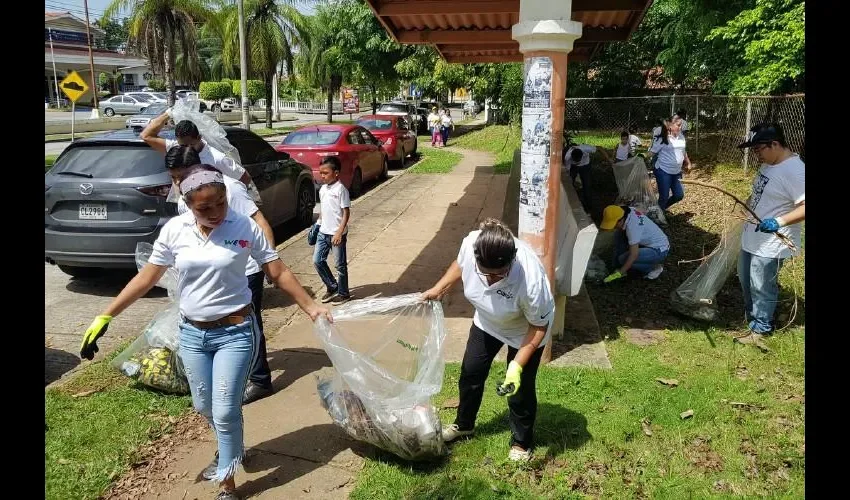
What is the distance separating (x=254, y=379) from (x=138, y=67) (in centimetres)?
7558

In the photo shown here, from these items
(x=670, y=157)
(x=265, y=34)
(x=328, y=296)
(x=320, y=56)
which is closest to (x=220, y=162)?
(x=328, y=296)

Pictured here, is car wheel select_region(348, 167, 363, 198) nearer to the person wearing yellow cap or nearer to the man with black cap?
the person wearing yellow cap

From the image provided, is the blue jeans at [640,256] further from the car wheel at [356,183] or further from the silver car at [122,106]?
the silver car at [122,106]

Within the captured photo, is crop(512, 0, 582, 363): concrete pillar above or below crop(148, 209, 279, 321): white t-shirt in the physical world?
above

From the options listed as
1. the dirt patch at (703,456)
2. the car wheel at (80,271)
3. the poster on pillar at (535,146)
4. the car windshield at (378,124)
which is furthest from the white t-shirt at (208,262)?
the car windshield at (378,124)

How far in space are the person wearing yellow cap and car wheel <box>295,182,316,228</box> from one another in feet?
16.0

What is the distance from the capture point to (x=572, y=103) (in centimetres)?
1823

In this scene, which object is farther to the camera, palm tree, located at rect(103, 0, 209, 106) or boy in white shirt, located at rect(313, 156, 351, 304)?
palm tree, located at rect(103, 0, 209, 106)

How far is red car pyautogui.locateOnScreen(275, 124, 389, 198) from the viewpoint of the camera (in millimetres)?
11977

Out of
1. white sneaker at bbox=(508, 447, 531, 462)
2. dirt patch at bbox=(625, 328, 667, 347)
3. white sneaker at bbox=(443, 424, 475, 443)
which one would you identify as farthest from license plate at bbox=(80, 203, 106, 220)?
dirt patch at bbox=(625, 328, 667, 347)

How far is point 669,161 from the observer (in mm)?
9430

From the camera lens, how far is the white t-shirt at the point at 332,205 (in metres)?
5.89

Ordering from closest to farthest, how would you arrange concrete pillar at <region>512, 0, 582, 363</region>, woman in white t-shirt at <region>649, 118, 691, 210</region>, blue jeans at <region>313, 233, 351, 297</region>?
concrete pillar at <region>512, 0, 582, 363</region>, blue jeans at <region>313, 233, 351, 297</region>, woman in white t-shirt at <region>649, 118, 691, 210</region>

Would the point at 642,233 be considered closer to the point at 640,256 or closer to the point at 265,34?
the point at 640,256
